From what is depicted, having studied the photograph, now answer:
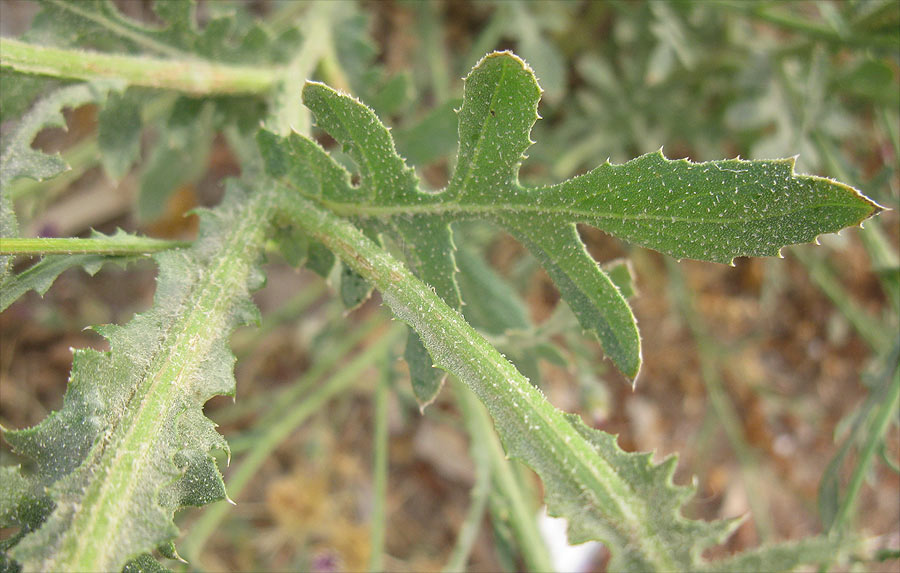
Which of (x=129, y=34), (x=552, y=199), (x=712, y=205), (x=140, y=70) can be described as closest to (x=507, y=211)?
(x=552, y=199)

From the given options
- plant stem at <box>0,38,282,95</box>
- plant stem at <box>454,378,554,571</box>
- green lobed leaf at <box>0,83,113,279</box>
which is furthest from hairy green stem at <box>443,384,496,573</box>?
green lobed leaf at <box>0,83,113,279</box>

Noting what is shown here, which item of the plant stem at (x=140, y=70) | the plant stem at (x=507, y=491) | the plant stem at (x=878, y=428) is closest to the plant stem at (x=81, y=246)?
the plant stem at (x=140, y=70)

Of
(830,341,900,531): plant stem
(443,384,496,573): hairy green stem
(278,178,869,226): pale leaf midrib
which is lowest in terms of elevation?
(830,341,900,531): plant stem

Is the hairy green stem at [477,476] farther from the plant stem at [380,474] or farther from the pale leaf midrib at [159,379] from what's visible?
the pale leaf midrib at [159,379]

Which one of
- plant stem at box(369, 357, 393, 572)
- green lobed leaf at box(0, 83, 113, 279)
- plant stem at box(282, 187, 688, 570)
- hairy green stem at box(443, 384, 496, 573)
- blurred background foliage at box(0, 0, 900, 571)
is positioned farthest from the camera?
blurred background foliage at box(0, 0, 900, 571)

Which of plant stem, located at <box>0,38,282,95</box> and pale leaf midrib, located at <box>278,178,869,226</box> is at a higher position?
plant stem, located at <box>0,38,282,95</box>

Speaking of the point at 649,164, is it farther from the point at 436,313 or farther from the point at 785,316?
the point at 785,316

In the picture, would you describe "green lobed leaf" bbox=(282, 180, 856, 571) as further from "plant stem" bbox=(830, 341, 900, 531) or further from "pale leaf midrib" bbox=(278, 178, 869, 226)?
"plant stem" bbox=(830, 341, 900, 531)
